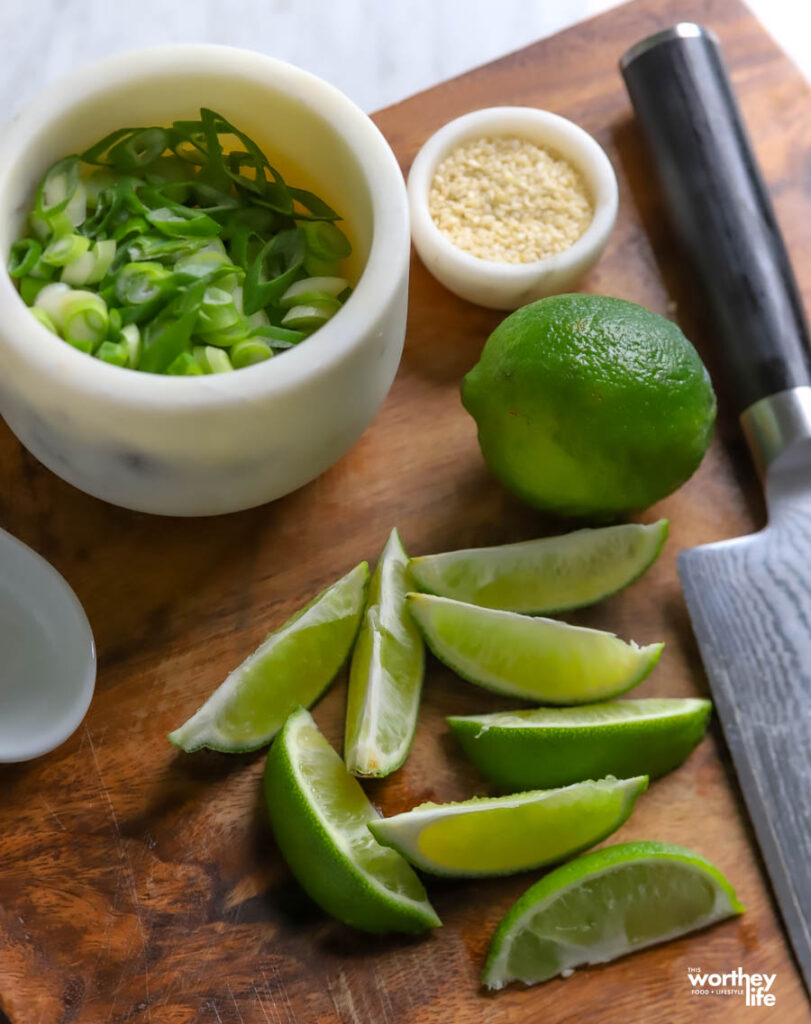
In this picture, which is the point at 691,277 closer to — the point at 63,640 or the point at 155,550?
the point at 155,550

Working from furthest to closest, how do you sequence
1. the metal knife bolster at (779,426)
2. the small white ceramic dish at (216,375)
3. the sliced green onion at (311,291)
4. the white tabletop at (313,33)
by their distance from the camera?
the white tabletop at (313,33), the metal knife bolster at (779,426), the sliced green onion at (311,291), the small white ceramic dish at (216,375)

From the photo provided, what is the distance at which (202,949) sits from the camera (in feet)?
2.87

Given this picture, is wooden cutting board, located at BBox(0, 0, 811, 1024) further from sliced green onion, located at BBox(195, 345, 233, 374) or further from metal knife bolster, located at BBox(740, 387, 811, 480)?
sliced green onion, located at BBox(195, 345, 233, 374)

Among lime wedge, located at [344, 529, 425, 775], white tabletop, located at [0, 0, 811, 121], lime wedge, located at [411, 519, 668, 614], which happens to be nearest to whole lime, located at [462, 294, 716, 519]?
lime wedge, located at [411, 519, 668, 614]

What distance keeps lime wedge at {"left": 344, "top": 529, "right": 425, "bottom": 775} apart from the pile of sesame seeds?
0.34 meters

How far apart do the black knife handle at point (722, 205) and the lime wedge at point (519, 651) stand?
12.5 inches

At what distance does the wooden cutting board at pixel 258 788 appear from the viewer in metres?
0.87

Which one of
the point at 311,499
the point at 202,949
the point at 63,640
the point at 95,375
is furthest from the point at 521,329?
the point at 202,949

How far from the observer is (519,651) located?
3.13 feet

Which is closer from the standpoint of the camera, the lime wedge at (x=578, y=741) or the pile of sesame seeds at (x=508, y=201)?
the lime wedge at (x=578, y=741)

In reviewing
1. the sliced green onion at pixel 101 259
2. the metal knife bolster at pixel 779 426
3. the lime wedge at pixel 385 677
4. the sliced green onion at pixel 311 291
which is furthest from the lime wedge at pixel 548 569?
the sliced green onion at pixel 101 259

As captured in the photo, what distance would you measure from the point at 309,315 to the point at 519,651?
337mm

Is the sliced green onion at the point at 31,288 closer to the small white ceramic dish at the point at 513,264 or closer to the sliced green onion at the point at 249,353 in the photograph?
the sliced green onion at the point at 249,353

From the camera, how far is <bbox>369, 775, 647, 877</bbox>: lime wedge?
86 cm
